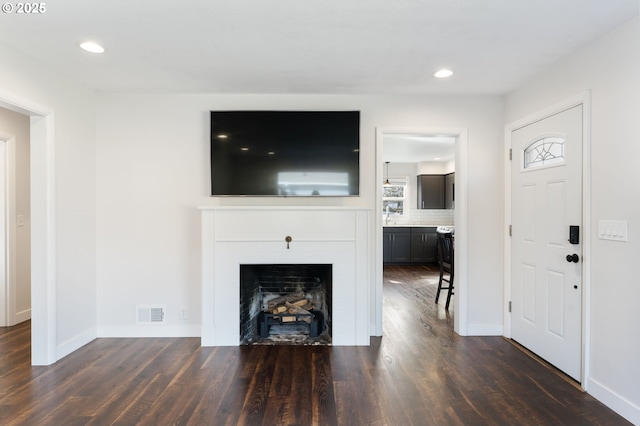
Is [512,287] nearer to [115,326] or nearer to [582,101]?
[582,101]

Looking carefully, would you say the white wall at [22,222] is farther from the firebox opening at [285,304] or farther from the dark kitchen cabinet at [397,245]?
the dark kitchen cabinet at [397,245]

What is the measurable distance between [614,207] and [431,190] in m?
5.91

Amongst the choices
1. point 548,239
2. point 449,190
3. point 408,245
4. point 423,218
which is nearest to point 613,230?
point 548,239

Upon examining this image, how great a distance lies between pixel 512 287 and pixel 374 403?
1945mm

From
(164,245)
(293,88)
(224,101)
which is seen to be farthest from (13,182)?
(293,88)

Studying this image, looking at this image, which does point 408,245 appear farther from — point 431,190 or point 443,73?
point 443,73

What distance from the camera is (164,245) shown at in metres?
3.29

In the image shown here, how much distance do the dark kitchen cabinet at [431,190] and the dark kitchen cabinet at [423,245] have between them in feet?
2.43

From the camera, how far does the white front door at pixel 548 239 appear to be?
244 centimetres

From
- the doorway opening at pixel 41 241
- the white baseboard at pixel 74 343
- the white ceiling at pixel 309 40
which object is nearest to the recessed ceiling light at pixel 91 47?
the white ceiling at pixel 309 40

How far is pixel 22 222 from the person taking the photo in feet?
12.3

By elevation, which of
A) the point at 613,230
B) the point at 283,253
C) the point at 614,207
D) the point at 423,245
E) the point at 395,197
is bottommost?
the point at 423,245

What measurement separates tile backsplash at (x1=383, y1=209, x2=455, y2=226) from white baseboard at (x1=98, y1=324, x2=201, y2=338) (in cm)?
575

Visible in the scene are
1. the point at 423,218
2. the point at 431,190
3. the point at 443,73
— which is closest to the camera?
the point at 443,73
